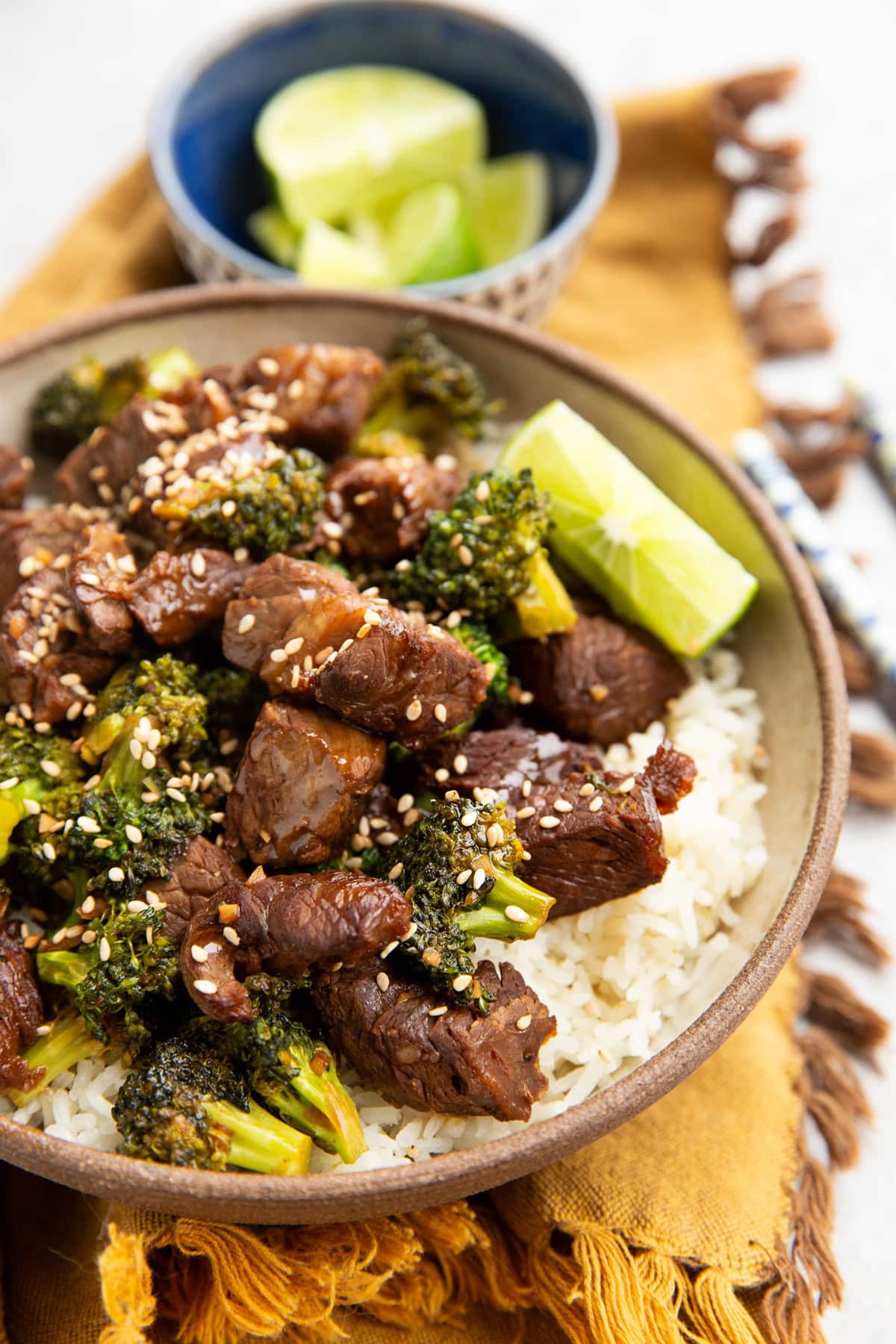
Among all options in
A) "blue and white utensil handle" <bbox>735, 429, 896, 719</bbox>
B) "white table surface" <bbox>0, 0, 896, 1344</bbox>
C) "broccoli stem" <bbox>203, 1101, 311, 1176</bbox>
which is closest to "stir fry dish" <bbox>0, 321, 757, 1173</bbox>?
"broccoli stem" <bbox>203, 1101, 311, 1176</bbox>

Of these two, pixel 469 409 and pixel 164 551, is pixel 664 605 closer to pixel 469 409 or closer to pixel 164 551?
pixel 469 409

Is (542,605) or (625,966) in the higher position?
(542,605)

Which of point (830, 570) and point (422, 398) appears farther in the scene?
point (830, 570)

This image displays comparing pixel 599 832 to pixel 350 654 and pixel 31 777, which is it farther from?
pixel 31 777

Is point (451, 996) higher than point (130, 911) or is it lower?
lower

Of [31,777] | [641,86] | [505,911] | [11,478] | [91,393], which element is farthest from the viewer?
[641,86]

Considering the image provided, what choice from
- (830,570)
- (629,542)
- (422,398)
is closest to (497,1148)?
(629,542)

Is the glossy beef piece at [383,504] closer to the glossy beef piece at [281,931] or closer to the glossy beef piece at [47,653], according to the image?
the glossy beef piece at [47,653]

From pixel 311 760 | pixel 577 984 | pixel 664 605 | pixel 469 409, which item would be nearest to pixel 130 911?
pixel 311 760
